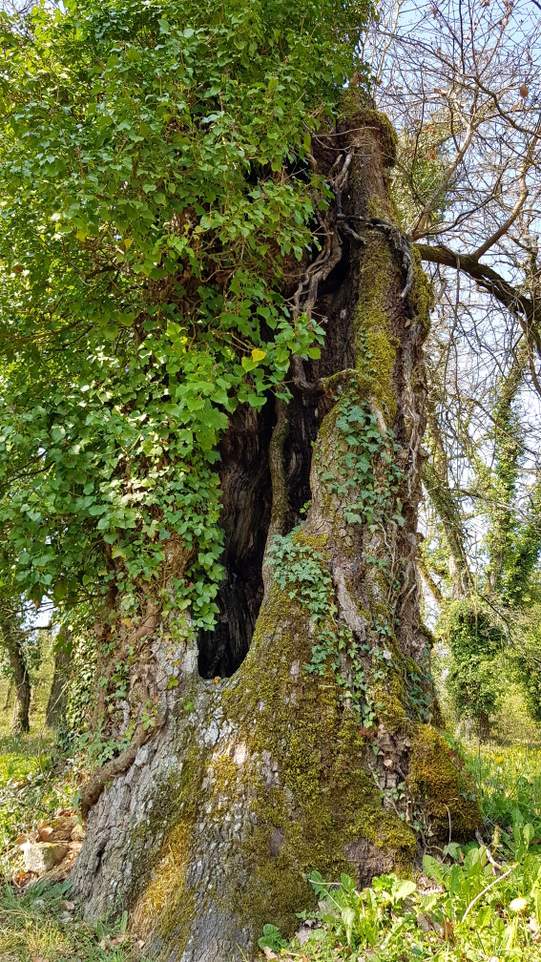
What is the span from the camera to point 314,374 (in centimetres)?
494

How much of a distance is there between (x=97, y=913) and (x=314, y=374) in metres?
3.93

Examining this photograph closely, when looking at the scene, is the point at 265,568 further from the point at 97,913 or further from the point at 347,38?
the point at 347,38

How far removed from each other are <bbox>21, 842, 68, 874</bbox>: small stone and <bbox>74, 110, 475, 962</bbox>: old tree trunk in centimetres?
34

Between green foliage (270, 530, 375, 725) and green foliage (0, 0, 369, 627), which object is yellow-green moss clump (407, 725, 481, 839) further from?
green foliage (0, 0, 369, 627)

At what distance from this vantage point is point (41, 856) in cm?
366

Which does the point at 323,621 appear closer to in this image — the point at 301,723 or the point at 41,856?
the point at 301,723

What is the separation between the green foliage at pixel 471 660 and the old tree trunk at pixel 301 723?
834cm

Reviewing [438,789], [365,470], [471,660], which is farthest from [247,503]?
[471,660]

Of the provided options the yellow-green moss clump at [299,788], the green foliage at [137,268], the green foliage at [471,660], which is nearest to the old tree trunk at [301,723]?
the yellow-green moss clump at [299,788]

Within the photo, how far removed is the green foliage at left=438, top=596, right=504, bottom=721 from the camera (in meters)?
11.9

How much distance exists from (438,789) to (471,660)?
9.57 metres

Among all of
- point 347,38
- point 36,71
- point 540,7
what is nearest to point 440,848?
point 540,7

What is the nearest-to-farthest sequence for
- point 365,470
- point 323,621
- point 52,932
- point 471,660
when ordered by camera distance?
point 52,932, point 323,621, point 365,470, point 471,660

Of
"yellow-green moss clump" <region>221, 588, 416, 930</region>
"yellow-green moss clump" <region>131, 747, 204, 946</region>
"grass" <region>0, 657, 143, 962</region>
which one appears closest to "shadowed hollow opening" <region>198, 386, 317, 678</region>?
"yellow-green moss clump" <region>221, 588, 416, 930</region>
